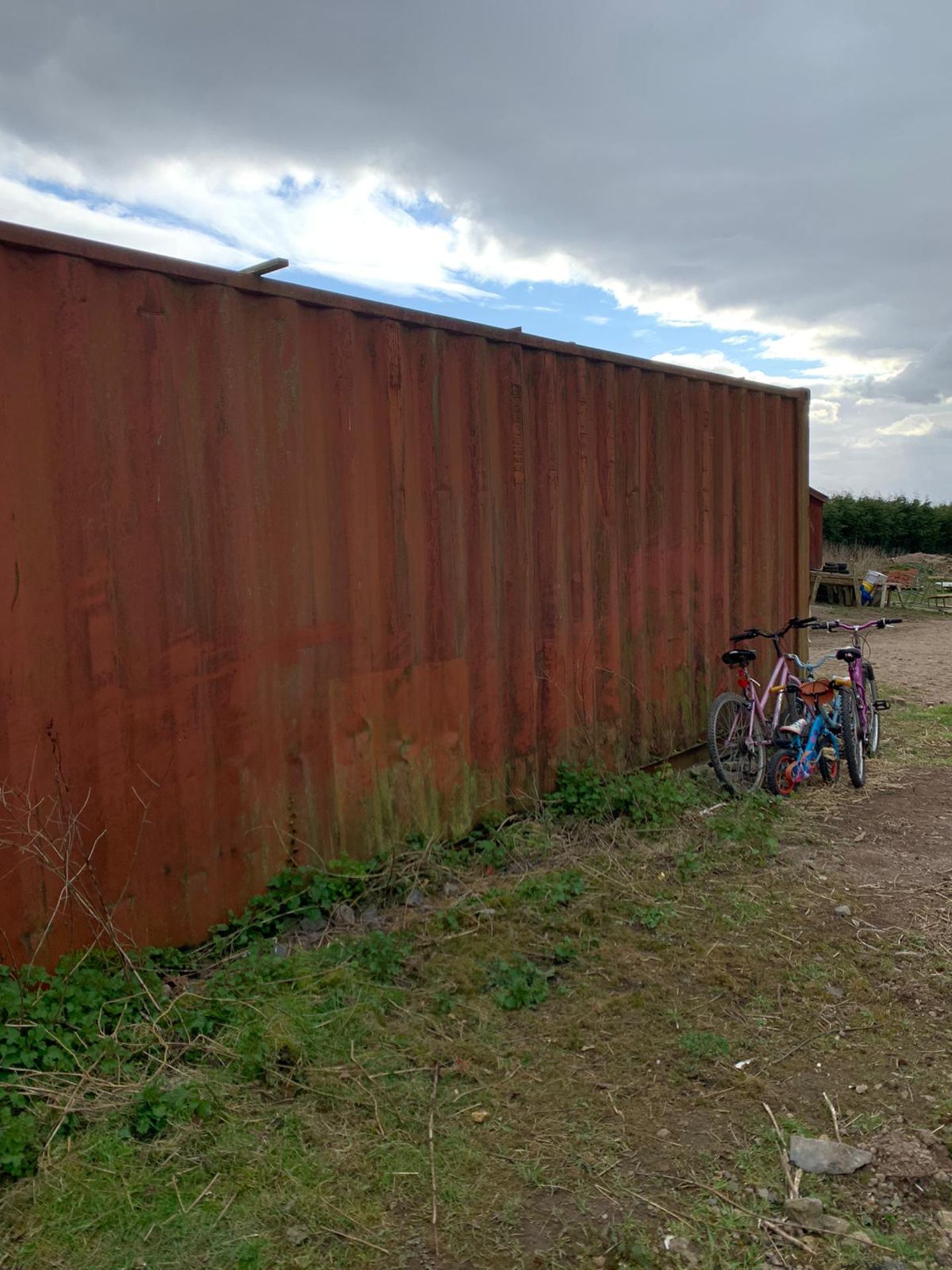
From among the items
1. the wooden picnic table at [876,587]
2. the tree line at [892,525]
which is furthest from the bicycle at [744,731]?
the tree line at [892,525]

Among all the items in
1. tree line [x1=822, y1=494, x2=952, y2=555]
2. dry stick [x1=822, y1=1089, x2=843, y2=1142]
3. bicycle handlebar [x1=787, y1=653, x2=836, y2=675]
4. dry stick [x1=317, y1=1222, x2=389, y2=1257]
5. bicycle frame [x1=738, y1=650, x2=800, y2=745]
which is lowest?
dry stick [x1=822, y1=1089, x2=843, y2=1142]

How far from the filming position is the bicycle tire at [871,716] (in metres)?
6.69

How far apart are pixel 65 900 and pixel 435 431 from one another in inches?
98.0

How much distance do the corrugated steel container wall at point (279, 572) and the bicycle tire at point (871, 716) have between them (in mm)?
1895

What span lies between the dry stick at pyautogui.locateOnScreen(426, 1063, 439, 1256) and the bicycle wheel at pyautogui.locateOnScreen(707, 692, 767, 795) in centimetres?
330

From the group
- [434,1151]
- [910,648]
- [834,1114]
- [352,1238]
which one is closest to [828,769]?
[834,1114]

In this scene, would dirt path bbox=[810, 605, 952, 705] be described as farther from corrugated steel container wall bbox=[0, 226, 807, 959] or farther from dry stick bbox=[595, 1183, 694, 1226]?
dry stick bbox=[595, 1183, 694, 1226]

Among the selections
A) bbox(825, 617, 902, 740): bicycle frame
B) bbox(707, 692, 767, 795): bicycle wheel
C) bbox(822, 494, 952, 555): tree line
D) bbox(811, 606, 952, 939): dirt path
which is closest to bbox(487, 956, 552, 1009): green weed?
bbox(811, 606, 952, 939): dirt path

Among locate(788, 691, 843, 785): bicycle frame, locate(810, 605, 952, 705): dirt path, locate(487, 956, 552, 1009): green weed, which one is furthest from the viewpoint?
locate(810, 605, 952, 705): dirt path

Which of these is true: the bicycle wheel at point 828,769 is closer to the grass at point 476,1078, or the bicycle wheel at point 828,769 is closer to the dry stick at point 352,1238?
the grass at point 476,1078

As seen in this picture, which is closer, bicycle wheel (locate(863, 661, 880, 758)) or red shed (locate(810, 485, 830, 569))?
bicycle wheel (locate(863, 661, 880, 758))

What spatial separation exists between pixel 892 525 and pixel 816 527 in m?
8.00

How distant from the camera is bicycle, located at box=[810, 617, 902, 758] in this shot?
6.27 meters

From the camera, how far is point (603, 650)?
5527 mm
